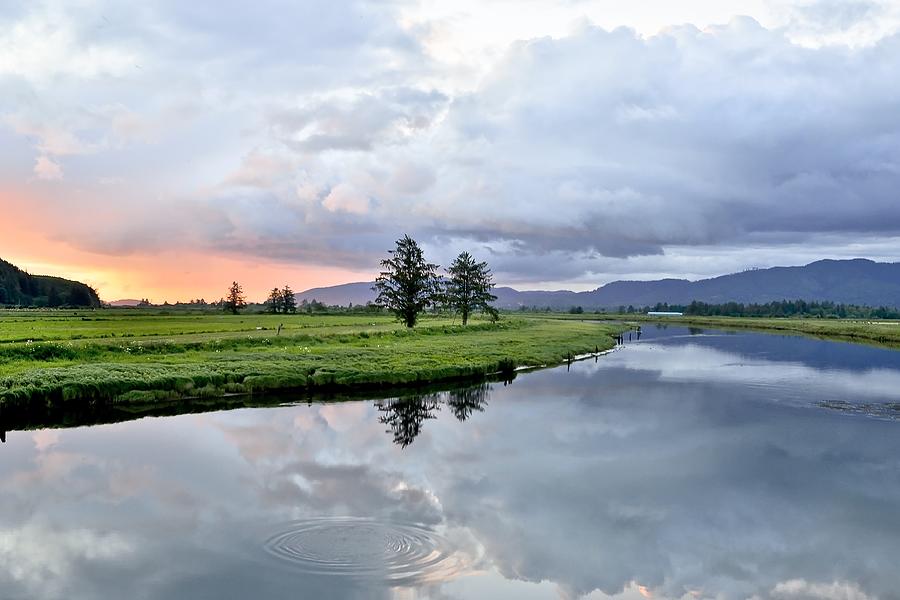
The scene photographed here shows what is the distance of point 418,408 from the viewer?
40.3 metres

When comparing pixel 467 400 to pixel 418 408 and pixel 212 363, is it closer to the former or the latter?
pixel 418 408

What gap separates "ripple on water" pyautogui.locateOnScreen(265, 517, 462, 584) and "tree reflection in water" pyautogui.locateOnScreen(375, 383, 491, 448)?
11.6 metres

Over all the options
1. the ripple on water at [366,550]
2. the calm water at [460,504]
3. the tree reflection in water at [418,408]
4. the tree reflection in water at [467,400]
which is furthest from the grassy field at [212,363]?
the ripple on water at [366,550]

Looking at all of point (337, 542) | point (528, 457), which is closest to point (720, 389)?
point (528, 457)

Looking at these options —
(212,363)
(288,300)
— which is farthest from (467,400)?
(288,300)

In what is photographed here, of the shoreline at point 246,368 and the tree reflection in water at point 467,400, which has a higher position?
the shoreline at point 246,368

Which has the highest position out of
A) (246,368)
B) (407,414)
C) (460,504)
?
(246,368)

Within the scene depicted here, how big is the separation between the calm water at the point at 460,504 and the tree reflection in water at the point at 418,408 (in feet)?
1.18

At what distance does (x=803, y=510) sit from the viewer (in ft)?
69.4

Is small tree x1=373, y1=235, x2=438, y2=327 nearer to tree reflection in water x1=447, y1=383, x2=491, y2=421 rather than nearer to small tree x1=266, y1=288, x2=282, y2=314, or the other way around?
tree reflection in water x1=447, y1=383, x2=491, y2=421

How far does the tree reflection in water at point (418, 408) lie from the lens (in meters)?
33.7

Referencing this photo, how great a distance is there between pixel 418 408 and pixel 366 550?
75.9ft

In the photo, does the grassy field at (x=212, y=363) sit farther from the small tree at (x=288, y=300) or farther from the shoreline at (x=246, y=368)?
the small tree at (x=288, y=300)

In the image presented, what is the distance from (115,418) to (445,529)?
23.9 meters
